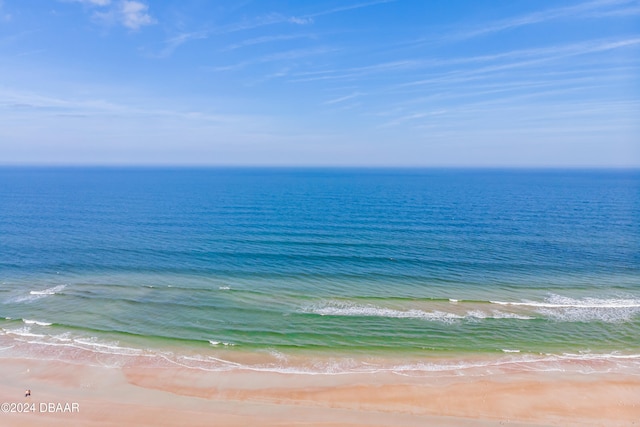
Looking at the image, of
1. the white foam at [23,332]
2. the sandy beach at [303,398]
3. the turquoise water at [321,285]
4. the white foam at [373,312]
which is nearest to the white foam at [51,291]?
the turquoise water at [321,285]

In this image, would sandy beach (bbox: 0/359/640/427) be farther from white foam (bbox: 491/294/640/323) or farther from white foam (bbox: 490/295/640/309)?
white foam (bbox: 490/295/640/309)

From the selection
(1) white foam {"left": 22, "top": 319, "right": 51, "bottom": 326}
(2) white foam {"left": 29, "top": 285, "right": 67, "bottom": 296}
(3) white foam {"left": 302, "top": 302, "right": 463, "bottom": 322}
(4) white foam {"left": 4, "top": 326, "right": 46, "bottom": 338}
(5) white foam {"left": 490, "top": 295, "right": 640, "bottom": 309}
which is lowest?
(4) white foam {"left": 4, "top": 326, "right": 46, "bottom": 338}

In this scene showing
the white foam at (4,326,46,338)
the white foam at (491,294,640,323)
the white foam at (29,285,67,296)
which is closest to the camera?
the white foam at (4,326,46,338)

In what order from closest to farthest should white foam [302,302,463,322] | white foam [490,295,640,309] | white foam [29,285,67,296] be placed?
white foam [302,302,463,322] → white foam [490,295,640,309] → white foam [29,285,67,296]

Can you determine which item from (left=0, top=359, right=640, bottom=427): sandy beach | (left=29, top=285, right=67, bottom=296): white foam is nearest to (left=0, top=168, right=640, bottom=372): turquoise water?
(left=29, top=285, right=67, bottom=296): white foam

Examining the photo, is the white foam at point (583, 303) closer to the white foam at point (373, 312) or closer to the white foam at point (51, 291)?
the white foam at point (373, 312)

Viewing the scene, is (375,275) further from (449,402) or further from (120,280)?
(120,280)
